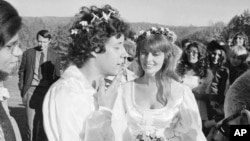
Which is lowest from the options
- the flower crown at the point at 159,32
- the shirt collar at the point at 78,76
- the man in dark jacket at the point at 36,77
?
the man in dark jacket at the point at 36,77

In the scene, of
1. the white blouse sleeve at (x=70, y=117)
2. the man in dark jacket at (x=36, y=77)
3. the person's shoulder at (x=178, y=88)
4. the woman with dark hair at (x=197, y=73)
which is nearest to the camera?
the white blouse sleeve at (x=70, y=117)

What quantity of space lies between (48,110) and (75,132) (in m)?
0.22

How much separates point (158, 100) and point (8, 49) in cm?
202

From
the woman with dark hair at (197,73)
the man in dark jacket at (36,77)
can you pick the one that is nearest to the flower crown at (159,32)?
the woman with dark hair at (197,73)

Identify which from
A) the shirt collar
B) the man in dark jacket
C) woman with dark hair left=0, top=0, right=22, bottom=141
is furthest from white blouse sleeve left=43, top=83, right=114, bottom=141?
the man in dark jacket

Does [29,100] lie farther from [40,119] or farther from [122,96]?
[122,96]

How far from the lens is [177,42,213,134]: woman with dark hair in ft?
17.1

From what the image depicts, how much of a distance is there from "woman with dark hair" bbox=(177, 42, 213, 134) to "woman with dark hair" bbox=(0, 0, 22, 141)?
3.64m

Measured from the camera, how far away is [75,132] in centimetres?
233

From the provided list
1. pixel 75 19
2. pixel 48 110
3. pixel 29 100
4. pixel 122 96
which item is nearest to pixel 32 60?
pixel 29 100

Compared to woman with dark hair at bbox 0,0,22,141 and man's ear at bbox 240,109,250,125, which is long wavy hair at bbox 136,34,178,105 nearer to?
woman with dark hair at bbox 0,0,22,141

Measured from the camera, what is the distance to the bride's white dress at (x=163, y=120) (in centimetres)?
326

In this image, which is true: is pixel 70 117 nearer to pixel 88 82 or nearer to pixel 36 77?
pixel 88 82

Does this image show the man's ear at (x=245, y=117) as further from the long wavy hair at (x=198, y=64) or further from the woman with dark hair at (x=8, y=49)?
the long wavy hair at (x=198, y=64)
